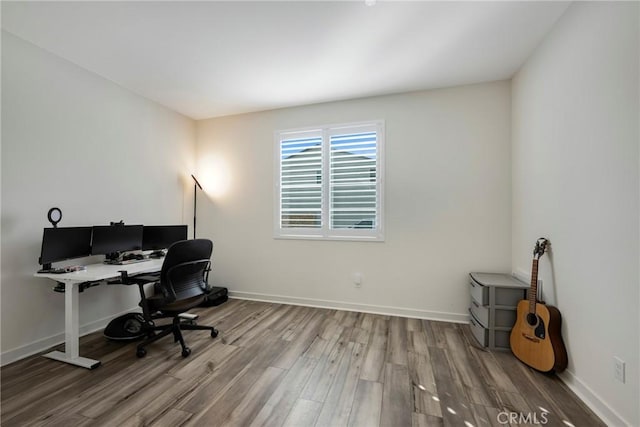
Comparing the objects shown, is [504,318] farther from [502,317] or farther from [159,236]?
[159,236]

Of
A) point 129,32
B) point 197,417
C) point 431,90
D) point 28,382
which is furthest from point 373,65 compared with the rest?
point 28,382

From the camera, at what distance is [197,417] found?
5.18 ft

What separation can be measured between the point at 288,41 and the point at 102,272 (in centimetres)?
256

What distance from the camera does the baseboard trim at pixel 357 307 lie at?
3.03 meters

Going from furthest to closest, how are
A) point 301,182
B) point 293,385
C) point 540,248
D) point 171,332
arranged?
point 301,182, point 171,332, point 540,248, point 293,385

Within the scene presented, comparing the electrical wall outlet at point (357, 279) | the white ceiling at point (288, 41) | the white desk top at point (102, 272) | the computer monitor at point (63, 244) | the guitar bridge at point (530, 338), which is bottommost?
the guitar bridge at point (530, 338)

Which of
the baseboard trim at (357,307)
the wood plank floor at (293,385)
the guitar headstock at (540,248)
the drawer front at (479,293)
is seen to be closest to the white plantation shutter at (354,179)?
the baseboard trim at (357,307)

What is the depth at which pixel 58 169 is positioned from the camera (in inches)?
97.0

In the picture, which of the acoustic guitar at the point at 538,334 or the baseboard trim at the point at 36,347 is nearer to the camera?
the acoustic guitar at the point at 538,334

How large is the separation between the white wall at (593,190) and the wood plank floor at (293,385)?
0.42 m

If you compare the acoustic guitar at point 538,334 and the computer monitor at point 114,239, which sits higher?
the computer monitor at point 114,239

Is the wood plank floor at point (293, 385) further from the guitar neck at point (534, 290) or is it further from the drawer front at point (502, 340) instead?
the guitar neck at point (534, 290)

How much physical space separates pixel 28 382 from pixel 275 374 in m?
1.78

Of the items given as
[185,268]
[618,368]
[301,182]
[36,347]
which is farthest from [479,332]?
[36,347]
